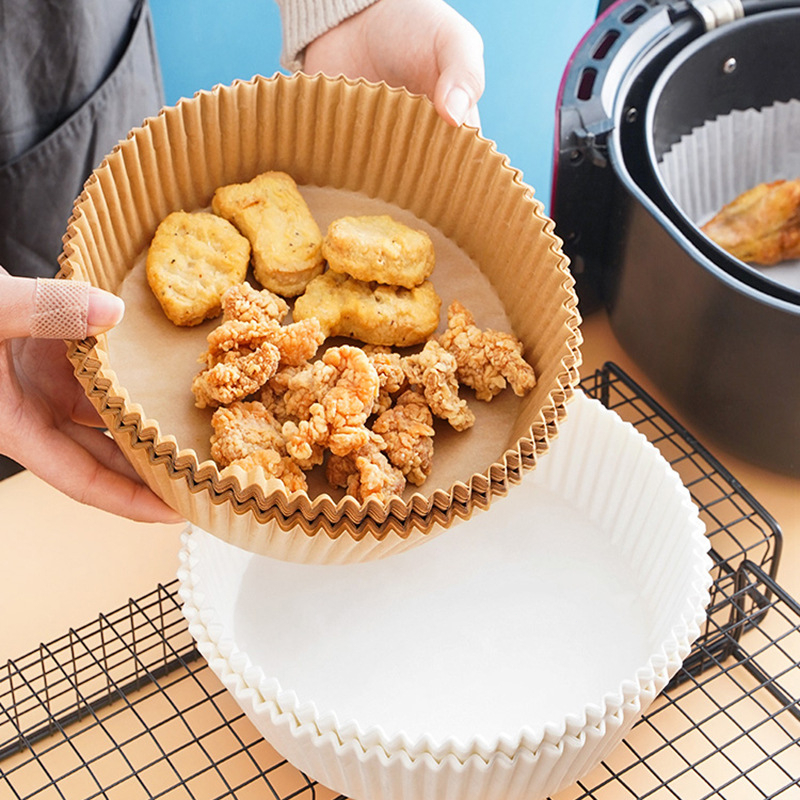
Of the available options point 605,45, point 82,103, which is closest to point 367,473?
point 82,103

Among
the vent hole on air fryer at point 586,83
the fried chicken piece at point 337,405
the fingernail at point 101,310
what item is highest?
the vent hole on air fryer at point 586,83

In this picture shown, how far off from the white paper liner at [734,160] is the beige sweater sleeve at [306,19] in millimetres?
441

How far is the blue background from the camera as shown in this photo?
58.2 inches

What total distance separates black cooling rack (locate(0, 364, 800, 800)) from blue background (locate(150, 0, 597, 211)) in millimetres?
923

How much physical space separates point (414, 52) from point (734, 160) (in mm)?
521

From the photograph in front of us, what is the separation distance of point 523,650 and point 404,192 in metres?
0.44

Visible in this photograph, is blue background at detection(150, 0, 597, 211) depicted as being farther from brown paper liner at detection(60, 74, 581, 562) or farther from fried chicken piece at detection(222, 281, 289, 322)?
fried chicken piece at detection(222, 281, 289, 322)

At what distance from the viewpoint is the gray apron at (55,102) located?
971 millimetres

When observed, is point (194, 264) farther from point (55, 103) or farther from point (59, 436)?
point (55, 103)

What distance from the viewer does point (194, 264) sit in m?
0.84

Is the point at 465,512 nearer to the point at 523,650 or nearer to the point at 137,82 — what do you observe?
the point at 523,650

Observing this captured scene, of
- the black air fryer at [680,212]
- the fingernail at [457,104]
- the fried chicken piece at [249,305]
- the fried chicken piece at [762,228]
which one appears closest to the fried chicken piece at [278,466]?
the fried chicken piece at [249,305]

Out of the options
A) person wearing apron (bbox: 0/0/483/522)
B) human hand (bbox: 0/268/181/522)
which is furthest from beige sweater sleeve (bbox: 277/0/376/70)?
human hand (bbox: 0/268/181/522)

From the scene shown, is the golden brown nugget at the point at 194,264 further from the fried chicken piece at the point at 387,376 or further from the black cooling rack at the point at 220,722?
the black cooling rack at the point at 220,722
